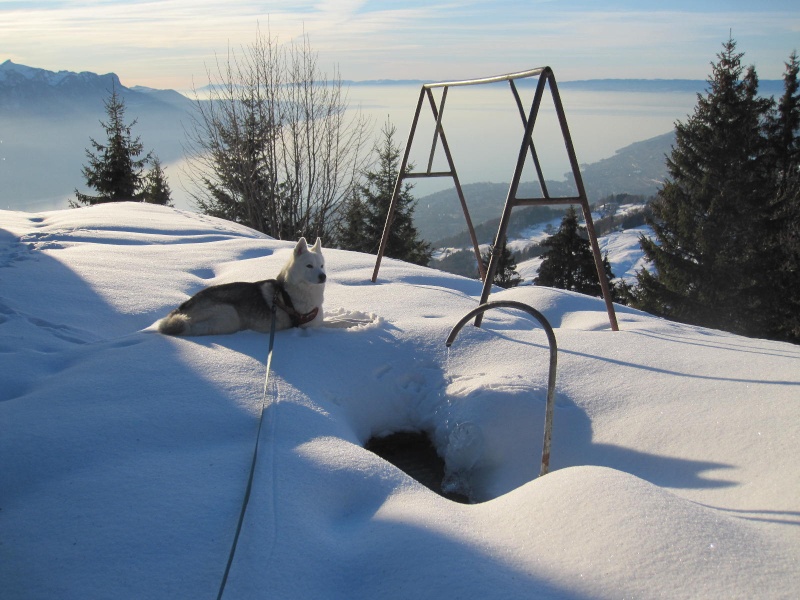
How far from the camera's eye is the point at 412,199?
2547 cm

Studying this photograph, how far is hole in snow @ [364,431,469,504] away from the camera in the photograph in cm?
372

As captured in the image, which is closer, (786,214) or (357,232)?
(786,214)

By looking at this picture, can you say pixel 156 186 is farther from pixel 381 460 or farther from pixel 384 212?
pixel 381 460

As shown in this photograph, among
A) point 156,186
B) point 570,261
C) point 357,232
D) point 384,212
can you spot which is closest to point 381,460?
point 384,212

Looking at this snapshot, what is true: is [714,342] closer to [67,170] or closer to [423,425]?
[423,425]

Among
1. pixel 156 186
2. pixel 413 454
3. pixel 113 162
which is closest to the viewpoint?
pixel 413 454

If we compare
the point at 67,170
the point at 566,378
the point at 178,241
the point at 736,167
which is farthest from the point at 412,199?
the point at 67,170

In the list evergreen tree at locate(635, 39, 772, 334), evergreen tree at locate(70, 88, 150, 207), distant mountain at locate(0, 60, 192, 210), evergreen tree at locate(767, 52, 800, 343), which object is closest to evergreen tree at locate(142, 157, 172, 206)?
evergreen tree at locate(70, 88, 150, 207)

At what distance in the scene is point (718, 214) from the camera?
23.0 metres

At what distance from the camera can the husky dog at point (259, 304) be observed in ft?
14.7

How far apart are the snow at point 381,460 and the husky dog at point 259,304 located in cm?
17

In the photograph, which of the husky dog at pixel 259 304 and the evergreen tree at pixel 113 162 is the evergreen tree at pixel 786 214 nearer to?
the husky dog at pixel 259 304

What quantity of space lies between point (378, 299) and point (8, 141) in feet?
630

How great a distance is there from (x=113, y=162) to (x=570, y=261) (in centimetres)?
2541
